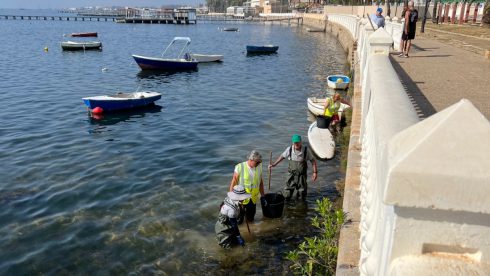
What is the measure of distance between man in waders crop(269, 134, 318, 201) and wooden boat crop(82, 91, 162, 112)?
13.9 m

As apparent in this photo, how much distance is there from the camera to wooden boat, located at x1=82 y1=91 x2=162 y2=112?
22328 millimetres

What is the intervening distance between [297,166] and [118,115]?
14.4 meters

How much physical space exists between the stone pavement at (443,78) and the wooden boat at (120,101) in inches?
549

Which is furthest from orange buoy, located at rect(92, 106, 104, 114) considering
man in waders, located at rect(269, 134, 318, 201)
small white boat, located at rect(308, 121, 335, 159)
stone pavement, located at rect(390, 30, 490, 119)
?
stone pavement, located at rect(390, 30, 490, 119)

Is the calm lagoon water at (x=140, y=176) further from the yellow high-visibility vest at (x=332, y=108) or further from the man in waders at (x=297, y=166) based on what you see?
the yellow high-visibility vest at (x=332, y=108)

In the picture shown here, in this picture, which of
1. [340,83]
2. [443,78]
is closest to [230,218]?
[443,78]

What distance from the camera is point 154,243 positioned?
10375 mm

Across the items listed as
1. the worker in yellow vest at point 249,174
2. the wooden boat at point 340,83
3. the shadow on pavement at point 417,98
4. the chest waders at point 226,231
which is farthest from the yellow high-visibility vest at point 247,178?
the wooden boat at point 340,83

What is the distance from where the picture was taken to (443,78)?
14.0 metres

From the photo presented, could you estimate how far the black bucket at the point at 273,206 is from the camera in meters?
10.9

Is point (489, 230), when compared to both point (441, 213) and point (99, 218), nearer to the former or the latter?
point (441, 213)

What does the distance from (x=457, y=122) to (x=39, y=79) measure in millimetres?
37424

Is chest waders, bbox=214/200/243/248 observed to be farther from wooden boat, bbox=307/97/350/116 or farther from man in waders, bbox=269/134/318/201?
wooden boat, bbox=307/97/350/116

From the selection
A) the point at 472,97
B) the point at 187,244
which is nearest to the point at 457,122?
the point at 187,244
